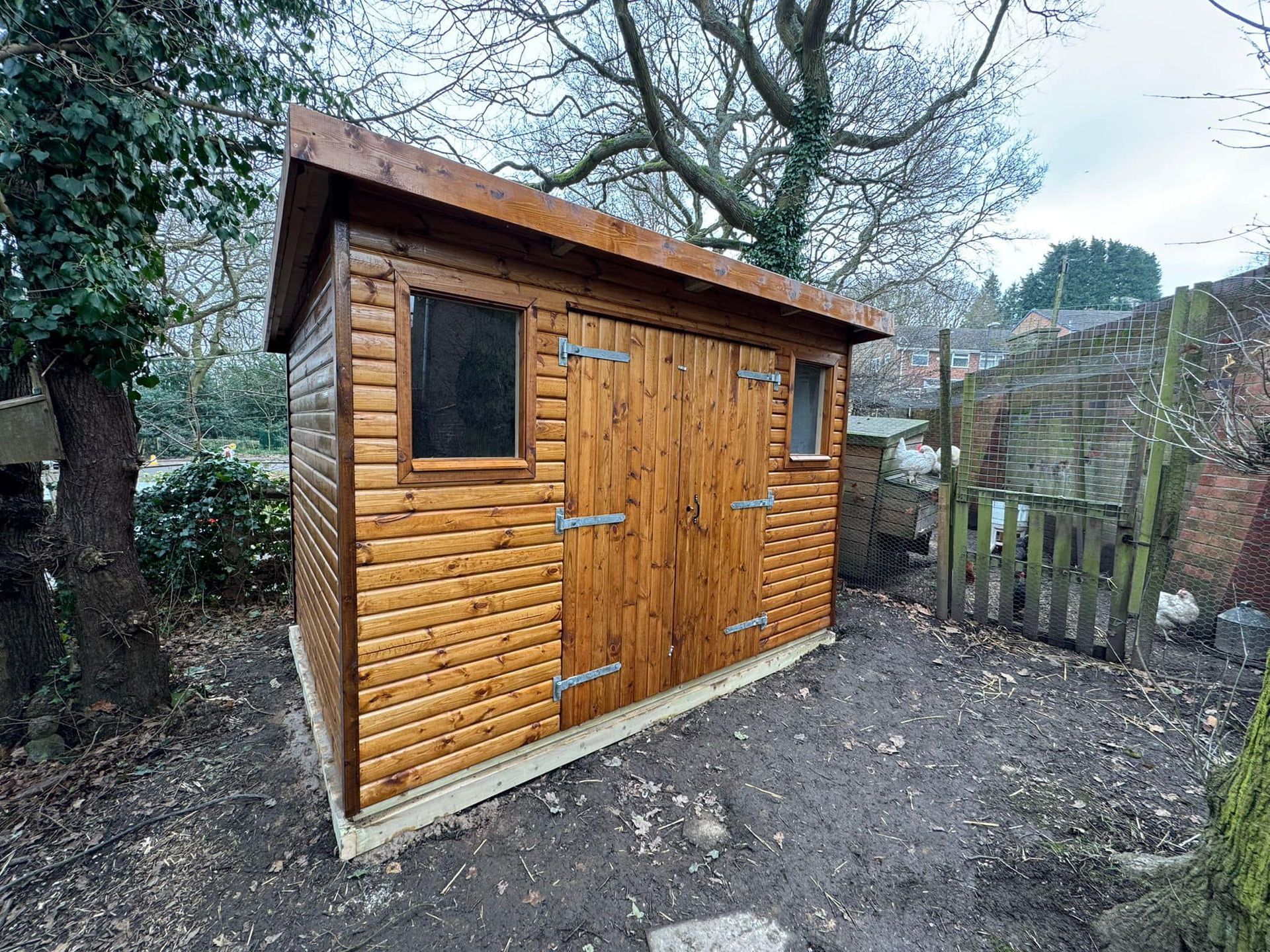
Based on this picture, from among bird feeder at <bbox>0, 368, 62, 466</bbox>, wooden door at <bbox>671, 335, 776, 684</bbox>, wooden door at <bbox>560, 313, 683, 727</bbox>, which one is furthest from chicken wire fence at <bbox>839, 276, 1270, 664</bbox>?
bird feeder at <bbox>0, 368, 62, 466</bbox>

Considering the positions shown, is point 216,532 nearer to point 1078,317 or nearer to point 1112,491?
point 1112,491

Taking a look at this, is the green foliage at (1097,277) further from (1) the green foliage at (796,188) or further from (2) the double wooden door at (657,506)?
(2) the double wooden door at (657,506)

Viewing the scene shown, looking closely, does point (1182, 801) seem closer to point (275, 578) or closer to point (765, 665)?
point (765, 665)

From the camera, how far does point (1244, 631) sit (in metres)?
3.32

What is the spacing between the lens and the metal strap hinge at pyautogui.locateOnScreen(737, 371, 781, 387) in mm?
3193

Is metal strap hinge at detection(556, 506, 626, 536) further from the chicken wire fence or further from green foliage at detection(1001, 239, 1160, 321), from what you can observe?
green foliage at detection(1001, 239, 1160, 321)

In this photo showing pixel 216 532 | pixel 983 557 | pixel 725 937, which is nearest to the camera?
pixel 725 937

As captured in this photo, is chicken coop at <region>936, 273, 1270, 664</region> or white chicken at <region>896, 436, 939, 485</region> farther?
white chicken at <region>896, 436, 939, 485</region>

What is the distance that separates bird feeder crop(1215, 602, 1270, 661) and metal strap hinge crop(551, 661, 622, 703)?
13.7 ft

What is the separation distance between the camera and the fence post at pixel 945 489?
4.23 m

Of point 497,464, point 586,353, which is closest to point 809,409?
point 586,353

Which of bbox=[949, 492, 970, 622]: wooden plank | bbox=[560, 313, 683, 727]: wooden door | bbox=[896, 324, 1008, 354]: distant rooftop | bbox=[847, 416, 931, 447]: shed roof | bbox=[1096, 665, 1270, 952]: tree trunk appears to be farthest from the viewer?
bbox=[896, 324, 1008, 354]: distant rooftop

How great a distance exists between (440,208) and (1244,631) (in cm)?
554

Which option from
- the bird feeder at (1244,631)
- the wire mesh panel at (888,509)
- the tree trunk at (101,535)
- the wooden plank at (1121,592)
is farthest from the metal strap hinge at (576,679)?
the bird feeder at (1244,631)
